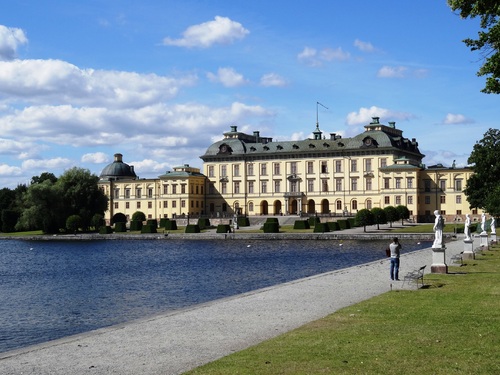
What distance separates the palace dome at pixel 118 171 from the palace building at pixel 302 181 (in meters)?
0.29

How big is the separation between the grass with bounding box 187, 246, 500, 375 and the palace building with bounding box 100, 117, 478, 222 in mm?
77997

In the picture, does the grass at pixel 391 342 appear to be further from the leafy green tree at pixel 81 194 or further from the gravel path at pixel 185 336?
the leafy green tree at pixel 81 194

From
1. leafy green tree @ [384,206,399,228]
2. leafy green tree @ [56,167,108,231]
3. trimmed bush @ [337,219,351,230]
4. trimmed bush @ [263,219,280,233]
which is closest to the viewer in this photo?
trimmed bush @ [263,219,280,233]

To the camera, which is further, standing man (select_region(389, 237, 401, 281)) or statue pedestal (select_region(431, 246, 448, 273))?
statue pedestal (select_region(431, 246, 448, 273))

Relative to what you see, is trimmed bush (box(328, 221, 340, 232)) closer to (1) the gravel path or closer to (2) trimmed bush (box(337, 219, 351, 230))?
(2) trimmed bush (box(337, 219, 351, 230))

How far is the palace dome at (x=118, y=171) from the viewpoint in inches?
4633

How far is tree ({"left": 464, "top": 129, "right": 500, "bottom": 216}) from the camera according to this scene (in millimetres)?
70188

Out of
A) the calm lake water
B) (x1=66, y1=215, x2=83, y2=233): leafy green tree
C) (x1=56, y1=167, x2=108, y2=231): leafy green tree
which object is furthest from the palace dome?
the calm lake water

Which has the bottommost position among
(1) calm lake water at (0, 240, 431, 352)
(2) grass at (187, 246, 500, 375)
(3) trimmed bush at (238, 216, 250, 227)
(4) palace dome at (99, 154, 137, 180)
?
(1) calm lake water at (0, 240, 431, 352)

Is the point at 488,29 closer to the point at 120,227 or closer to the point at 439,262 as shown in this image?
the point at 439,262

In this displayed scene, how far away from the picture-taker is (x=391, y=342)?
41.8ft

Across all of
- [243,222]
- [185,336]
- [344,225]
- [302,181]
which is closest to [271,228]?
[344,225]

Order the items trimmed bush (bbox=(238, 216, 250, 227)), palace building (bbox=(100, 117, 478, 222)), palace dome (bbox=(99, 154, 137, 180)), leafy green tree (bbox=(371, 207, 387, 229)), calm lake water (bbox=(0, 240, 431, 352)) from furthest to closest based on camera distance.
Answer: palace dome (bbox=(99, 154, 137, 180)), palace building (bbox=(100, 117, 478, 222)), trimmed bush (bbox=(238, 216, 250, 227)), leafy green tree (bbox=(371, 207, 387, 229)), calm lake water (bbox=(0, 240, 431, 352))

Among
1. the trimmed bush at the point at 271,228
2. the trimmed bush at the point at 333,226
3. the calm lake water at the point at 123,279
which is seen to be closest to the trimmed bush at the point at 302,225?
the trimmed bush at the point at 333,226
